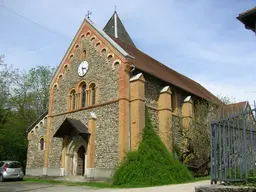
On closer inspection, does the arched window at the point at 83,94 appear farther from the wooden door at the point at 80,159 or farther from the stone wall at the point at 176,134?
the stone wall at the point at 176,134

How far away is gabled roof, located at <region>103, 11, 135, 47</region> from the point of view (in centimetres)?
2781

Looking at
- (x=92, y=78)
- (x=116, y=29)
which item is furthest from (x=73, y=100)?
(x=116, y=29)

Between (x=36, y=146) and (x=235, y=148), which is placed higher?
(x=235, y=148)

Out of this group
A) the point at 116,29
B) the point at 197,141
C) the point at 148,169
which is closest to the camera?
the point at 148,169

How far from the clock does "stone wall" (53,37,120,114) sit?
0.28m

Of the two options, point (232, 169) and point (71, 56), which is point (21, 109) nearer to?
point (71, 56)

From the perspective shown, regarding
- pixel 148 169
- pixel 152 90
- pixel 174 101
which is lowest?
pixel 148 169

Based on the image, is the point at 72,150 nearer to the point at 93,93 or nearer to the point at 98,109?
the point at 98,109

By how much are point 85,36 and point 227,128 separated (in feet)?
55.4

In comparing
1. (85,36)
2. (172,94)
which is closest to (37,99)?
(85,36)

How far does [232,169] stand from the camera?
684 cm

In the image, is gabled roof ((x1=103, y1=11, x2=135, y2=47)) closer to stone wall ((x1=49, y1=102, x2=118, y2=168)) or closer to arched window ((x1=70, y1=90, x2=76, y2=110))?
arched window ((x1=70, y1=90, x2=76, y2=110))

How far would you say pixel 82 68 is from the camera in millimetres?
21203

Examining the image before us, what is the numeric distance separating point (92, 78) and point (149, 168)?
26.2ft
